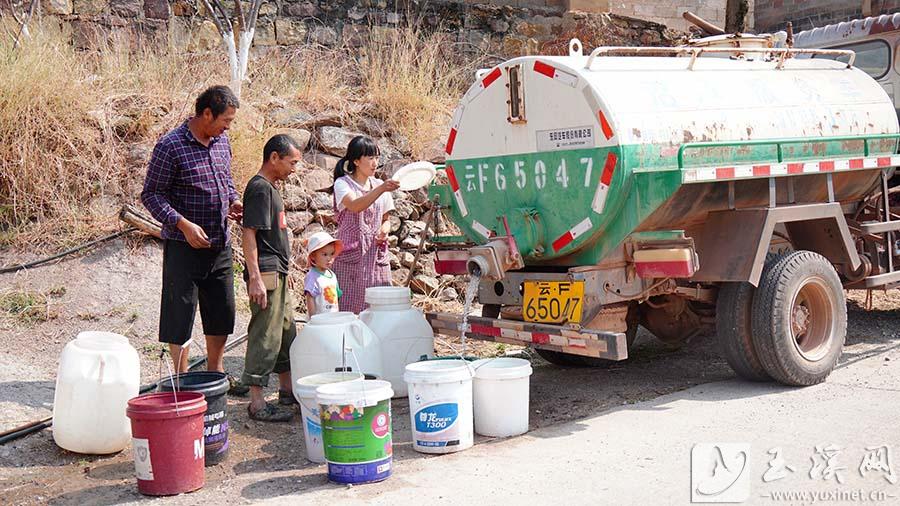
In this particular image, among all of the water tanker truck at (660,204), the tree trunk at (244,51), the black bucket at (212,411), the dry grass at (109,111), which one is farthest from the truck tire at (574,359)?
the tree trunk at (244,51)

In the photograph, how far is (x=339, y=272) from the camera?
6.68 m

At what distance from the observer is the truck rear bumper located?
17.4ft

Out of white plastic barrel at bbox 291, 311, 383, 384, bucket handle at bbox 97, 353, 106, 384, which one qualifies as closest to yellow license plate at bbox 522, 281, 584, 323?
white plastic barrel at bbox 291, 311, 383, 384

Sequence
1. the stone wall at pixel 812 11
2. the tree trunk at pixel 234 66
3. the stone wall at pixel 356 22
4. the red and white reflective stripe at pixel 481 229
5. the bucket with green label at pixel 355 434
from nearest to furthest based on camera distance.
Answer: the bucket with green label at pixel 355 434
the red and white reflective stripe at pixel 481 229
the tree trunk at pixel 234 66
the stone wall at pixel 356 22
the stone wall at pixel 812 11

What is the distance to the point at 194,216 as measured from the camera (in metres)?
5.66

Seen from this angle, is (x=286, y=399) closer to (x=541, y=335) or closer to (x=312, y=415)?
(x=312, y=415)

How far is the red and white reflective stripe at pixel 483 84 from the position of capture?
20.3 feet

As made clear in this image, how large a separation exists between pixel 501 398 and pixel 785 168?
2.37 metres

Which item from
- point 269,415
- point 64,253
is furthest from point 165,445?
point 64,253

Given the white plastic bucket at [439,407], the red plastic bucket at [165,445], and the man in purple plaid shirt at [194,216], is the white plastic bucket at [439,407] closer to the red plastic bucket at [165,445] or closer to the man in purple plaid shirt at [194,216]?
the red plastic bucket at [165,445]

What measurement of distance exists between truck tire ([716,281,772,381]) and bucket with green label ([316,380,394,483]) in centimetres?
251

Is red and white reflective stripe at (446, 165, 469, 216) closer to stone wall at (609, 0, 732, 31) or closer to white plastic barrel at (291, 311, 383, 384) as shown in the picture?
white plastic barrel at (291, 311, 383, 384)

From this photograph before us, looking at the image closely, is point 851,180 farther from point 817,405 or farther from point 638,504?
point 638,504

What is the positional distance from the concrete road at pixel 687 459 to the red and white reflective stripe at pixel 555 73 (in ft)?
6.78
